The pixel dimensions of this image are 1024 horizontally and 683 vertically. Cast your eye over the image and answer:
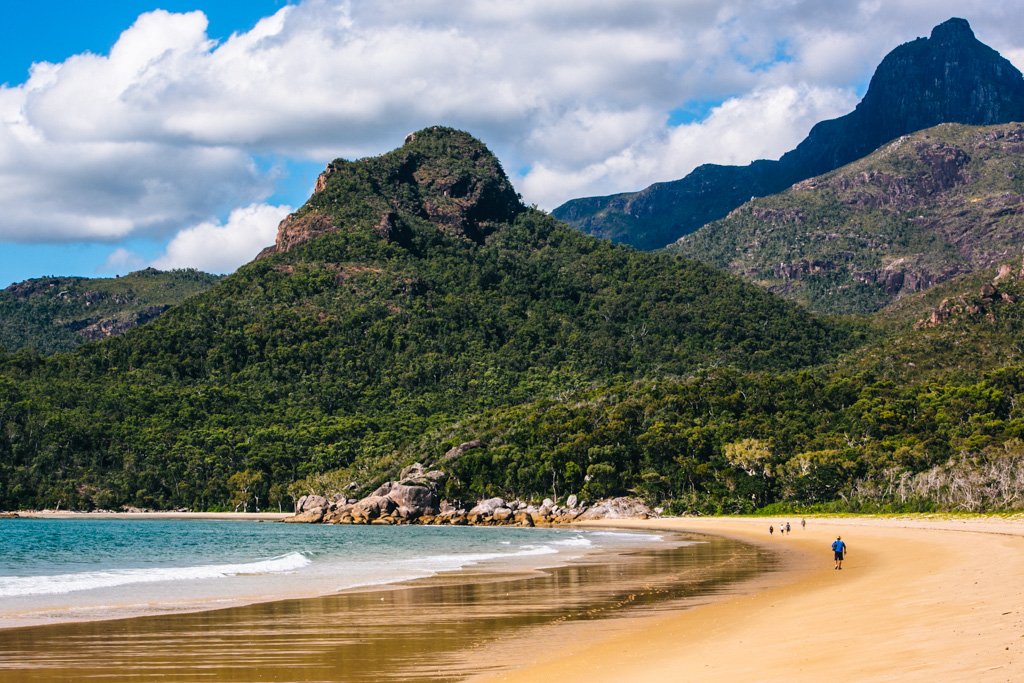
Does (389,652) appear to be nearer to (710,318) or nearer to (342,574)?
(342,574)

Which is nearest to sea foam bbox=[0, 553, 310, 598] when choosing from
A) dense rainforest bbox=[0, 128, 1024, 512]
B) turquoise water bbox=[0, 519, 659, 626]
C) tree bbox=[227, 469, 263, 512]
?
turquoise water bbox=[0, 519, 659, 626]

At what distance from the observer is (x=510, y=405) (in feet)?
525

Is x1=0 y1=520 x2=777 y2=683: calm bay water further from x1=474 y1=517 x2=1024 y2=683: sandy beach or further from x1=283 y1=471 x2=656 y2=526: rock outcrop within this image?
x1=283 y1=471 x2=656 y2=526: rock outcrop

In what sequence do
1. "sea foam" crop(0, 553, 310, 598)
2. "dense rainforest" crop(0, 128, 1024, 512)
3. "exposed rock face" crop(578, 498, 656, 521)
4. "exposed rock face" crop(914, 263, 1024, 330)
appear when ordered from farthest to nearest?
"exposed rock face" crop(914, 263, 1024, 330) → "exposed rock face" crop(578, 498, 656, 521) → "dense rainforest" crop(0, 128, 1024, 512) → "sea foam" crop(0, 553, 310, 598)

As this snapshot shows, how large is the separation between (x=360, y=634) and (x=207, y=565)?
81.9 ft

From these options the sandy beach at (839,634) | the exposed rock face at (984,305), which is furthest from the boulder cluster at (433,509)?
the sandy beach at (839,634)

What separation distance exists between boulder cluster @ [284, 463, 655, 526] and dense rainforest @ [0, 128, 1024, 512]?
3.72 m

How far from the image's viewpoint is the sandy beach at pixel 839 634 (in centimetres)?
1407

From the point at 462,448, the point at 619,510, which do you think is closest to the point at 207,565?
the point at 619,510

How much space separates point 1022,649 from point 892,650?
1.99 metres

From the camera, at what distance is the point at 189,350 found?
175 meters

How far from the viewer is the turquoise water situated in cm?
2855

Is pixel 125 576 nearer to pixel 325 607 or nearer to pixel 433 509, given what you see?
pixel 325 607

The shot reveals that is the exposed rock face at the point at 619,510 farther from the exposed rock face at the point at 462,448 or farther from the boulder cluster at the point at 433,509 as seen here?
the exposed rock face at the point at 462,448
